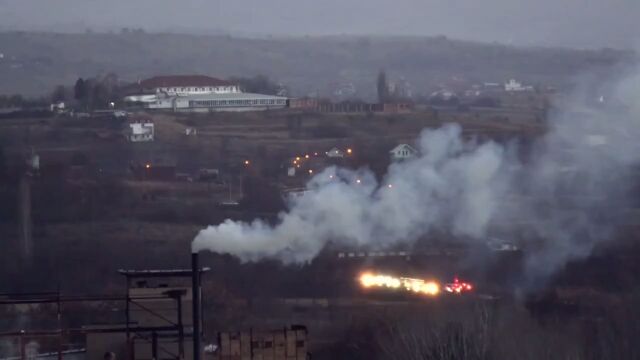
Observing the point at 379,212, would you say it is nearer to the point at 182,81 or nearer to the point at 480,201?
the point at 480,201

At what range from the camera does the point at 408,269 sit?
1370cm

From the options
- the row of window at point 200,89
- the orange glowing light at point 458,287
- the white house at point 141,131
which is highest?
the row of window at point 200,89

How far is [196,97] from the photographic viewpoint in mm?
19219

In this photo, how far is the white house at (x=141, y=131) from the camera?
18.2 metres

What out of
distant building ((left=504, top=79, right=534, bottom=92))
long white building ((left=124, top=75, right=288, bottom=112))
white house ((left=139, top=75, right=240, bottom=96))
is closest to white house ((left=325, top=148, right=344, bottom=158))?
long white building ((left=124, top=75, right=288, bottom=112))

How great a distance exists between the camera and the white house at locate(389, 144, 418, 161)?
16.1 metres

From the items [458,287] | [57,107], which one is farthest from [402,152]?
[57,107]

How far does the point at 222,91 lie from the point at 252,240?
7066 mm

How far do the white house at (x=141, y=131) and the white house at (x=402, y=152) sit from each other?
12.3 feet

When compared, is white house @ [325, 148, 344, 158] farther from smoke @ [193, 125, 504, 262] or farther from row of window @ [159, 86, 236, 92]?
row of window @ [159, 86, 236, 92]

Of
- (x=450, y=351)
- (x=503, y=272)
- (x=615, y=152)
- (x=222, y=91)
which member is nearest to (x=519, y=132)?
(x=615, y=152)

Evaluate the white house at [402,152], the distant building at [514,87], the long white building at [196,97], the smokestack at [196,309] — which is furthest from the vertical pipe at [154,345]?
the distant building at [514,87]

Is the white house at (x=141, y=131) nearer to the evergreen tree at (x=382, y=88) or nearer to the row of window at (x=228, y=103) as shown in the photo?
the row of window at (x=228, y=103)

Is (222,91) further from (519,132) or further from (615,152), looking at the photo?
(615,152)
